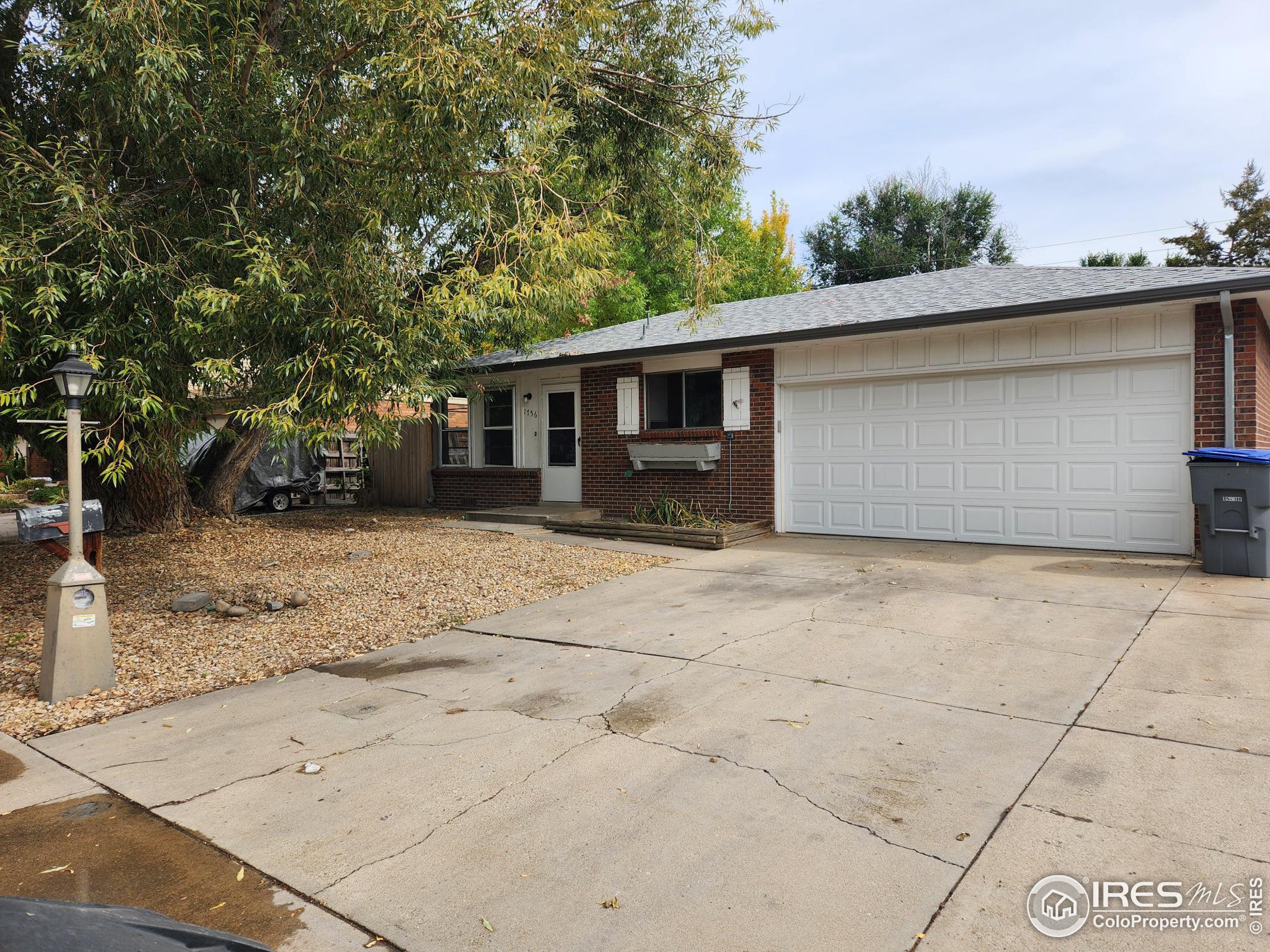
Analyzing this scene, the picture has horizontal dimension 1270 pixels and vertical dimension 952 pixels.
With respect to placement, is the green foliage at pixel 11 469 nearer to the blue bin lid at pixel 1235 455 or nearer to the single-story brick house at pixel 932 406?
the single-story brick house at pixel 932 406

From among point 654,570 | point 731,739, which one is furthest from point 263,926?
point 654,570

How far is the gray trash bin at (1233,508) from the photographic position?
7430 mm

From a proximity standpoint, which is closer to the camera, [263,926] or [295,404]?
[263,926]

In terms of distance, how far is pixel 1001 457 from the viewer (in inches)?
387

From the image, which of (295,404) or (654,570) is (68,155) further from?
(654,570)

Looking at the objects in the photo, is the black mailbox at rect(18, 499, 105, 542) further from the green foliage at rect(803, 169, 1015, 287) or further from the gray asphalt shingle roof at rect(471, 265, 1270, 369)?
the green foliage at rect(803, 169, 1015, 287)

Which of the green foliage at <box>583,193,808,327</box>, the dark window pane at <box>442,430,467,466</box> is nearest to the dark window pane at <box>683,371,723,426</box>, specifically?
the dark window pane at <box>442,430,467,466</box>

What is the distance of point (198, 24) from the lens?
19.4 feet

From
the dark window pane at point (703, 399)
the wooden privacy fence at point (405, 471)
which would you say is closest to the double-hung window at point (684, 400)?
the dark window pane at point (703, 399)

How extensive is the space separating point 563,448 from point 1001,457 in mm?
7602

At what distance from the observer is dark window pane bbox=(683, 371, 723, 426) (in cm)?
1222

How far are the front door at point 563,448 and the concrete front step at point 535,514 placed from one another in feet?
0.78

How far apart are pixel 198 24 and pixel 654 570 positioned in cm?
673

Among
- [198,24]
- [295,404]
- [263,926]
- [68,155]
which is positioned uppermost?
[198,24]
